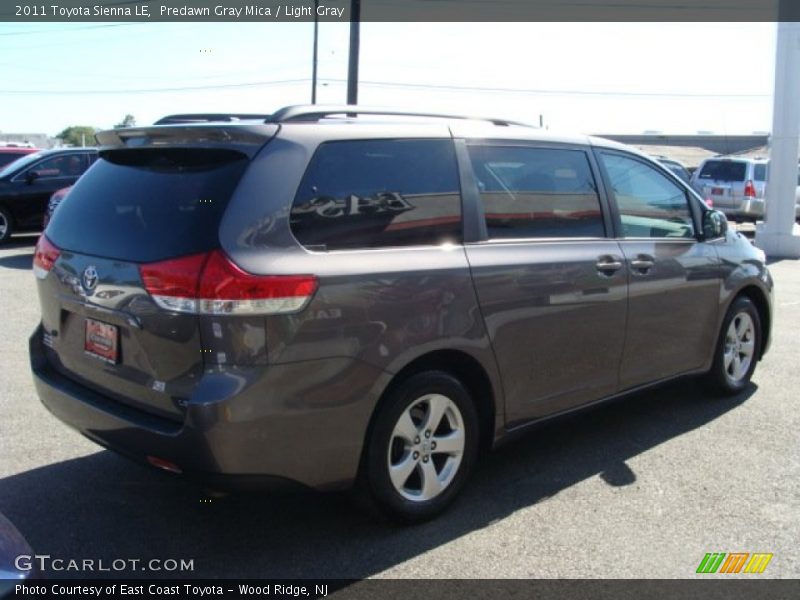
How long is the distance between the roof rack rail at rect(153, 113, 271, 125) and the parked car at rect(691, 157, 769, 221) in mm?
18437

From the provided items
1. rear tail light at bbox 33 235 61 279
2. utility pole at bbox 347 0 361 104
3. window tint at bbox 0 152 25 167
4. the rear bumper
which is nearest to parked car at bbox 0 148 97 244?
window tint at bbox 0 152 25 167

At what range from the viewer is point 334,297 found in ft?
10.7

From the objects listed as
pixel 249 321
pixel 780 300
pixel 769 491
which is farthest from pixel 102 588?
pixel 780 300

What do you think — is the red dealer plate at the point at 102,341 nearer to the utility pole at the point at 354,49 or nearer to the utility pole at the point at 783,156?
the utility pole at the point at 783,156

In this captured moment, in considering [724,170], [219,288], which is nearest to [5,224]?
[219,288]

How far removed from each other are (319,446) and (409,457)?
56 cm

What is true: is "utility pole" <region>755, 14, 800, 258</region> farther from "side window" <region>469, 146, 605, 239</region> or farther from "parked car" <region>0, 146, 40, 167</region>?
"parked car" <region>0, 146, 40, 167</region>

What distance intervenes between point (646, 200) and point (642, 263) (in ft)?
1.78

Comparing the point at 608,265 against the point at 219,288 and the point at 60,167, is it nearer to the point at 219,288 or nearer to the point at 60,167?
the point at 219,288

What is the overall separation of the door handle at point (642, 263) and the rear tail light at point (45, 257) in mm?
3142

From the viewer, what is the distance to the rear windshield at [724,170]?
67.3 feet

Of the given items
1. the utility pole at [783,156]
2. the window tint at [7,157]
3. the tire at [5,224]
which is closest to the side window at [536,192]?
the utility pole at [783,156]

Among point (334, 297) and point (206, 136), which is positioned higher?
point (206, 136)

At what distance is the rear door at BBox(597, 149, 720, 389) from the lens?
4.75 meters
